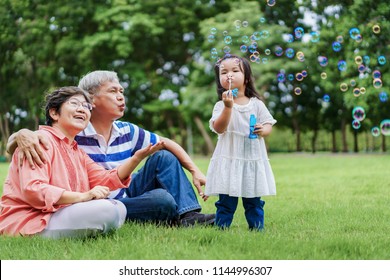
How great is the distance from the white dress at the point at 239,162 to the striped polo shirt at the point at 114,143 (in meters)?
0.65

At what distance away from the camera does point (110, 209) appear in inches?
137

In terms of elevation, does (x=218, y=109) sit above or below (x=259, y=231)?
above

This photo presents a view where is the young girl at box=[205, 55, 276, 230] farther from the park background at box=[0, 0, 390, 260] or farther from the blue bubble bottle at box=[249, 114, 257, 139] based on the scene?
the park background at box=[0, 0, 390, 260]

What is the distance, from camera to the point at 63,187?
3.51 metres

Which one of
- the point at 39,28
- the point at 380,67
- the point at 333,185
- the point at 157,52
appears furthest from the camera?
the point at 157,52

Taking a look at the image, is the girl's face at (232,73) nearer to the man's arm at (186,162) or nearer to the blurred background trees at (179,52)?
the man's arm at (186,162)

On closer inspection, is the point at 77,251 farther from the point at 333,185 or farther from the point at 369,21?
the point at 369,21

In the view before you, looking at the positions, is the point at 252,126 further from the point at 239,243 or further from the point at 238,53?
the point at 238,53

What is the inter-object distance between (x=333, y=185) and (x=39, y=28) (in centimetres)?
1737

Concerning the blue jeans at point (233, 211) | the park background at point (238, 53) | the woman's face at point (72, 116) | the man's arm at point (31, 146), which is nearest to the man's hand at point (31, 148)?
the man's arm at point (31, 146)

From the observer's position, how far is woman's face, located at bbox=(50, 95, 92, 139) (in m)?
3.64

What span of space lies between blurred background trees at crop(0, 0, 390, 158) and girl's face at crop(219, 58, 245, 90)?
42.7 feet

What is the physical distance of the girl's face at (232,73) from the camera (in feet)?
13.2

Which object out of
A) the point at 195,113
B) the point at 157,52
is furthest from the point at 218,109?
the point at 157,52
